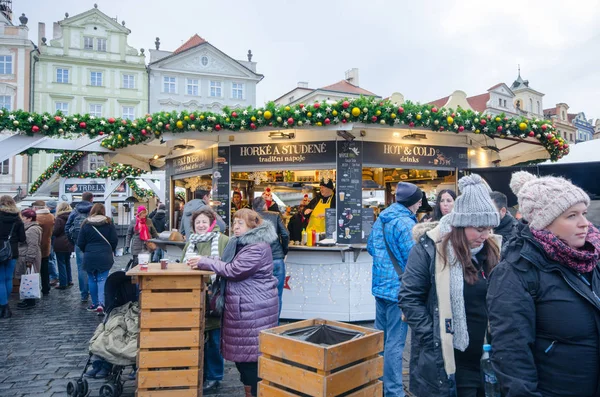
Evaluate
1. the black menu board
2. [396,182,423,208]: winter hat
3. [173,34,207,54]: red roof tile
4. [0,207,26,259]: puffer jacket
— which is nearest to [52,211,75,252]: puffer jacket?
[0,207,26,259]: puffer jacket

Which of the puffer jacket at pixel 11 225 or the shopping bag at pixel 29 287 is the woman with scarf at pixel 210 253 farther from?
the shopping bag at pixel 29 287

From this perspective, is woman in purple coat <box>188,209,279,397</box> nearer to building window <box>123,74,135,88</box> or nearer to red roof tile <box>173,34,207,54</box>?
building window <box>123,74,135,88</box>

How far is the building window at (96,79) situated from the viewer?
32562 millimetres

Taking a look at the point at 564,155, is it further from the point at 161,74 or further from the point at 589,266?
the point at 161,74

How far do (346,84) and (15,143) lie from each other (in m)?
38.7

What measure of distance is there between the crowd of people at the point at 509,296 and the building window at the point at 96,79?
35.1 m

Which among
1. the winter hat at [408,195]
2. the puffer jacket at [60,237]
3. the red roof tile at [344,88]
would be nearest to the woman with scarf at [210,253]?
the winter hat at [408,195]

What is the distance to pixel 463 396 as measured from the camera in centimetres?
230

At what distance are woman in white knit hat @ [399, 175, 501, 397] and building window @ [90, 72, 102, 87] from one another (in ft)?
116

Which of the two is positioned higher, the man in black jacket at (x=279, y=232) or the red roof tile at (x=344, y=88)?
the red roof tile at (x=344, y=88)

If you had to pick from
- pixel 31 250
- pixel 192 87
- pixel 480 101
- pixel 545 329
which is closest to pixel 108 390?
pixel 545 329

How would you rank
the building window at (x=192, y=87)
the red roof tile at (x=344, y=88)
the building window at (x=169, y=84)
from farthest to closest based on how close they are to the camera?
the red roof tile at (x=344, y=88), the building window at (x=192, y=87), the building window at (x=169, y=84)

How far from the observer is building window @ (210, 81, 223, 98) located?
35.1 meters

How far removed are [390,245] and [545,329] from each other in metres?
1.83
